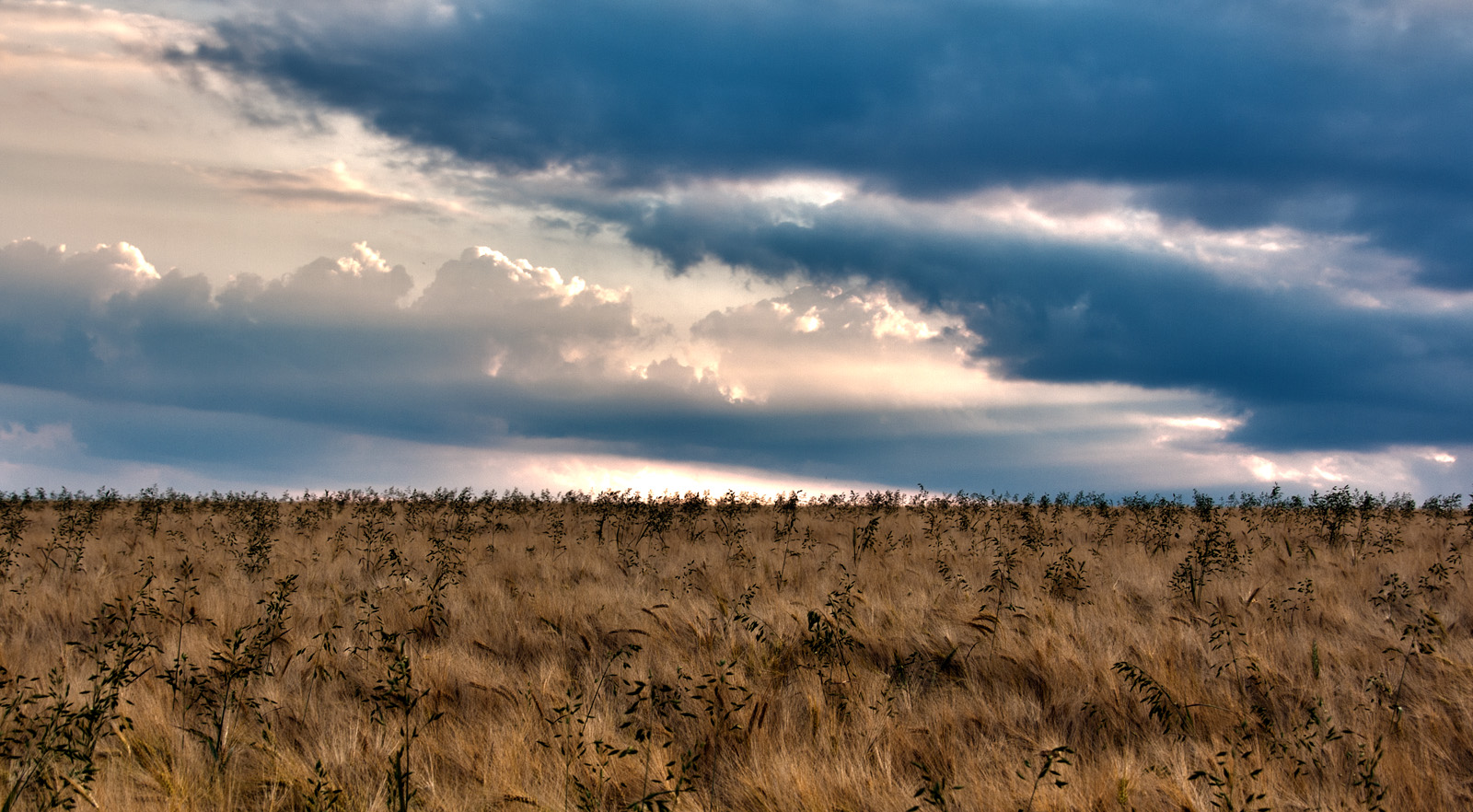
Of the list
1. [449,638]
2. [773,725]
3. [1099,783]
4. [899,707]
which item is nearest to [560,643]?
[449,638]

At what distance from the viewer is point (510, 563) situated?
11461 millimetres

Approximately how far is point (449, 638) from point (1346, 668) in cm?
717

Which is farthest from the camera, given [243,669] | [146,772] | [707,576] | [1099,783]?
[707,576]

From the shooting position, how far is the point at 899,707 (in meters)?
5.52

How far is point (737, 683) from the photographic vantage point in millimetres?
5828

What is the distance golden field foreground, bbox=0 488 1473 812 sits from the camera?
13.9 ft

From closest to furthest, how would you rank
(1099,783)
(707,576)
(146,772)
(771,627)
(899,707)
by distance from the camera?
(1099,783) → (146,772) → (899,707) → (771,627) → (707,576)

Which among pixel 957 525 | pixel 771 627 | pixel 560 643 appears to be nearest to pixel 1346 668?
pixel 771 627

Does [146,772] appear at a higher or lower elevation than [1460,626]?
lower

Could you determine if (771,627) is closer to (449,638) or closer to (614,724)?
(614,724)

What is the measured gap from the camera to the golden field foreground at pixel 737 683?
4242mm

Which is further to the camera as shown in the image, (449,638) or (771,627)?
(449,638)

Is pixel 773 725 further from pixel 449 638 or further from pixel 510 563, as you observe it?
pixel 510 563

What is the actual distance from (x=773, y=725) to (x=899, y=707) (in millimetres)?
848
